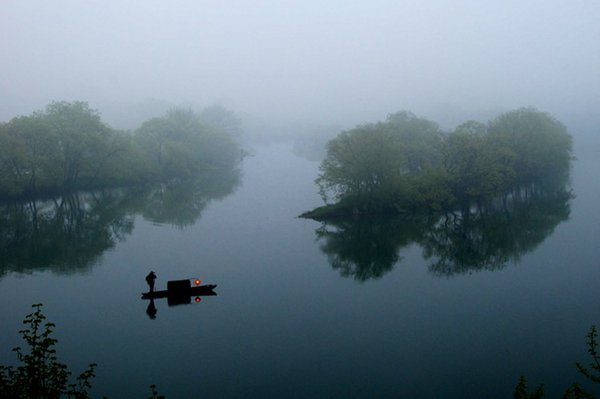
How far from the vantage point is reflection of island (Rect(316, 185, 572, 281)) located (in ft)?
165

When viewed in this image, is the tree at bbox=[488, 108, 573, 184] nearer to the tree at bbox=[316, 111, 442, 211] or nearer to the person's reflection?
the tree at bbox=[316, 111, 442, 211]

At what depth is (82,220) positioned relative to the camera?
2847 inches

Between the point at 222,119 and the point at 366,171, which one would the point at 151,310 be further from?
the point at 222,119

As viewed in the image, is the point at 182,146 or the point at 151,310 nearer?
the point at 151,310

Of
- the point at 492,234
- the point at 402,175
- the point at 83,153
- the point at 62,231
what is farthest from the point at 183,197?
the point at 492,234

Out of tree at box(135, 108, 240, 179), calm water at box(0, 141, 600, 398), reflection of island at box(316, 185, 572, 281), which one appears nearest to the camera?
calm water at box(0, 141, 600, 398)

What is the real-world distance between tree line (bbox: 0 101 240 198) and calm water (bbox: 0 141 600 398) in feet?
42.7

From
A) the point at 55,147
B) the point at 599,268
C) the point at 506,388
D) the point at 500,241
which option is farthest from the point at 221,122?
the point at 506,388

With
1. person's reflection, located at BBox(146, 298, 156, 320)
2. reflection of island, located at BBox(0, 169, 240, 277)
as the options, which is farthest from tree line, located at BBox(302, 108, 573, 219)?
person's reflection, located at BBox(146, 298, 156, 320)

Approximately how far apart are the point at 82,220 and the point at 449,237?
5601 centimetres

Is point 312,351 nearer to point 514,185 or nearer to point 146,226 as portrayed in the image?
point 146,226

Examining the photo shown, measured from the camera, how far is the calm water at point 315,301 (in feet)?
92.7

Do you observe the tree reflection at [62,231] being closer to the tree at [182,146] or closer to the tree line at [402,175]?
the tree at [182,146]

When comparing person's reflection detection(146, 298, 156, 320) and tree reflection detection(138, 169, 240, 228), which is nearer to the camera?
person's reflection detection(146, 298, 156, 320)
